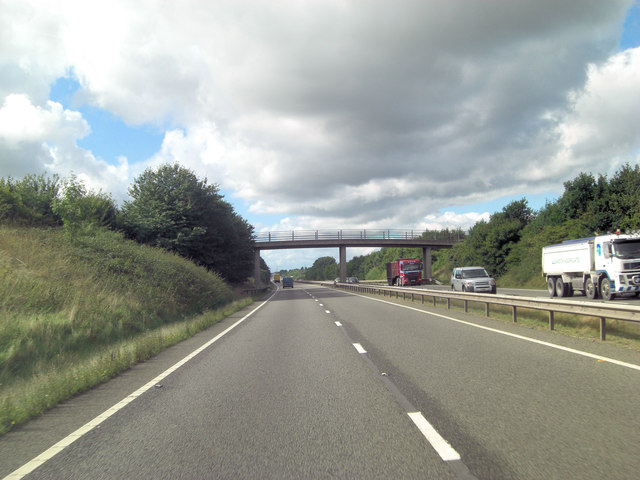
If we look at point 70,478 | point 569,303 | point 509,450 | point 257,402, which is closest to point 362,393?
point 257,402

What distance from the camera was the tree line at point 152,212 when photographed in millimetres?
28797

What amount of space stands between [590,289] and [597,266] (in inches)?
56.2

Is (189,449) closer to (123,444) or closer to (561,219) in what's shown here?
(123,444)

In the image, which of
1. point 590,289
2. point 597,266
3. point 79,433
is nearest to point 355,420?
point 79,433

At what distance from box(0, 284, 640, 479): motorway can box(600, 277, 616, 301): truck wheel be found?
13.7 m

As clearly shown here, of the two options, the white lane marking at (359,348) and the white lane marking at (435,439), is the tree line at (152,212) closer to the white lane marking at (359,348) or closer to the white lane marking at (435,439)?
the white lane marking at (359,348)

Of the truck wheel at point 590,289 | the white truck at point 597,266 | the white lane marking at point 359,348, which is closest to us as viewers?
the white lane marking at point 359,348

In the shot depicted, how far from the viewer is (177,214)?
118 ft

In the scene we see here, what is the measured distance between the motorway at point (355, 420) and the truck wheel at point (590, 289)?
50.1ft

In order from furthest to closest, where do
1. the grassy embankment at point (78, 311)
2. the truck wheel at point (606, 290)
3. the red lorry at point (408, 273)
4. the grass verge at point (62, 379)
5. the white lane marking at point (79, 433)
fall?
the red lorry at point (408, 273)
the truck wheel at point (606, 290)
the grassy embankment at point (78, 311)
the grass verge at point (62, 379)
the white lane marking at point (79, 433)

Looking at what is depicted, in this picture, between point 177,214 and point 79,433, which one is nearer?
point 79,433

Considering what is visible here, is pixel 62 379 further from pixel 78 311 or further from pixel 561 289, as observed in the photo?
pixel 561 289

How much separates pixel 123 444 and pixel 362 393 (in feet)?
10.4

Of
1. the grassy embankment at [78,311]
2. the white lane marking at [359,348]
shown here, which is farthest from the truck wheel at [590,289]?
the grassy embankment at [78,311]
